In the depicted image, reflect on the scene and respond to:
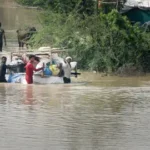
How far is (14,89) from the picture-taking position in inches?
853

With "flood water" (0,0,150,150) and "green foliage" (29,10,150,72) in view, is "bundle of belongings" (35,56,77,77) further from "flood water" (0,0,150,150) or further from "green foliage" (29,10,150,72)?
"green foliage" (29,10,150,72)

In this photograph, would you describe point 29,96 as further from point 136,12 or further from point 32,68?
point 136,12

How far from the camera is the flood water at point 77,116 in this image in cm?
1250

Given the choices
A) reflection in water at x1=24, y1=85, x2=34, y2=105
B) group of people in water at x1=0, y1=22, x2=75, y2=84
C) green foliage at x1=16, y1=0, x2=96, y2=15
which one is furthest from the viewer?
green foliage at x1=16, y1=0, x2=96, y2=15

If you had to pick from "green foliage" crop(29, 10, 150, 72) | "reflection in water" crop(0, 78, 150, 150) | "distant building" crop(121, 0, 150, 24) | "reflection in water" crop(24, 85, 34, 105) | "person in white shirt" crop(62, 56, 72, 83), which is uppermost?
"distant building" crop(121, 0, 150, 24)

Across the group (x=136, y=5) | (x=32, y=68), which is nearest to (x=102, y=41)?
(x=32, y=68)

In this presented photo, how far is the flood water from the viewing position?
1250cm

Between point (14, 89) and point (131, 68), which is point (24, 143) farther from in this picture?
point (131, 68)

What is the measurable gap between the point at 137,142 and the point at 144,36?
49.7 ft

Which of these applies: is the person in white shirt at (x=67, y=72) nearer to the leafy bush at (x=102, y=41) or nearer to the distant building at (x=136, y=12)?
the leafy bush at (x=102, y=41)

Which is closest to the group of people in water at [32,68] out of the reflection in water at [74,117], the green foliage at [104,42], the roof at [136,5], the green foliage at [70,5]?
the reflection in water at [74,117]

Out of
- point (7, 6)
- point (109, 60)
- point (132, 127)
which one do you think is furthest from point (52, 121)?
point (7, 6)

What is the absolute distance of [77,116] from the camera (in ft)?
51.8

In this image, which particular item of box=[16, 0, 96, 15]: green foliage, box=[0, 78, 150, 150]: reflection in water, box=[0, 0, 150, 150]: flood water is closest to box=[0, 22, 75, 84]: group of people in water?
box=[0, 0, 150, 150]: flood water
